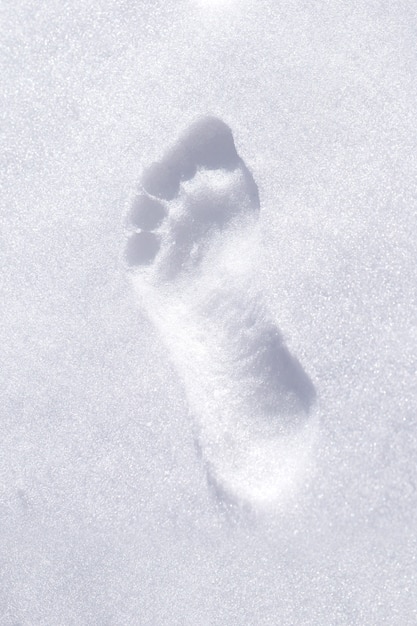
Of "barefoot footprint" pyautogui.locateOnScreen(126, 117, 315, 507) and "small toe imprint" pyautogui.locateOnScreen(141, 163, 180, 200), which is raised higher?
"small toe imprint" pyautogui.locateOnScreen(141, 163, 180, 200)

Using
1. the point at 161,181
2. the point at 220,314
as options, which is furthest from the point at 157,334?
the point at 161,181

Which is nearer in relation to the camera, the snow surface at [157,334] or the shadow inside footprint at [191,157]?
the snow surface at [157,334]

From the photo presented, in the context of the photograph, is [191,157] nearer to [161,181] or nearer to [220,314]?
[161,181]

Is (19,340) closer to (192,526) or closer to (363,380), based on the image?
(192,526)

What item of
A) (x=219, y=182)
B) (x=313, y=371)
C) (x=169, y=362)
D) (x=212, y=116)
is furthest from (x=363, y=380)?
(x=212, y=116)

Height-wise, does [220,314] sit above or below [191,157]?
below
